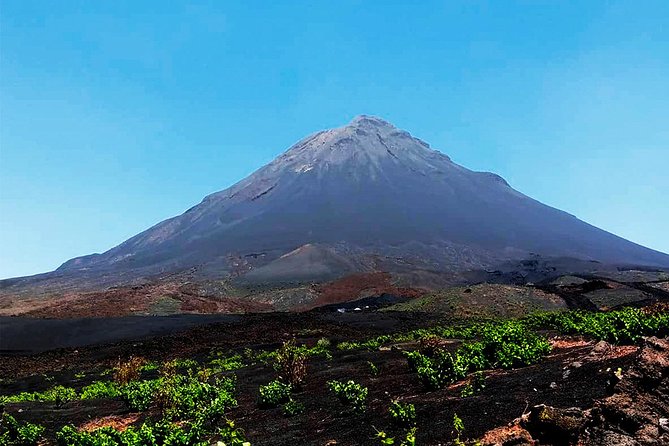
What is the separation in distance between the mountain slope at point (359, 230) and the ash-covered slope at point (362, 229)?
0.40 m

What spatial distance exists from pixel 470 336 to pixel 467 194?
6655 inches

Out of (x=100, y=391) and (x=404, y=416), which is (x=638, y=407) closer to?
(x=404, y=416)

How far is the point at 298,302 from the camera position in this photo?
7488cm

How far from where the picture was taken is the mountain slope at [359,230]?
119000 mm

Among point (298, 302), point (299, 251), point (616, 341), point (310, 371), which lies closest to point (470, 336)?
point (310, 371)

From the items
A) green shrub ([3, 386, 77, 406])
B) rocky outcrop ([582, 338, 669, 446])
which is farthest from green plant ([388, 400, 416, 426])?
green shrub ([3, 386, 77, 406])

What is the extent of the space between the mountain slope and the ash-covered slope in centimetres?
40

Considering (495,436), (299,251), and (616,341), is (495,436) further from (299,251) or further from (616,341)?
(299,251)

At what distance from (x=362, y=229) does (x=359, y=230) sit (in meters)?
1.43

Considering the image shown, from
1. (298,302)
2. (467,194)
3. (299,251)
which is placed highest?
(467,194)

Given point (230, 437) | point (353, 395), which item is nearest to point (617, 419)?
point (353, 395)

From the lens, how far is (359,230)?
458ft

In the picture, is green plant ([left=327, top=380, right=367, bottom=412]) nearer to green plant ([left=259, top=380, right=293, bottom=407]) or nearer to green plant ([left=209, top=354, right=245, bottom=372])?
green plant ([left=259, top=380, right=293, bottom=407])

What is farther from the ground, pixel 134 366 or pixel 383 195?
pixel 383 195
